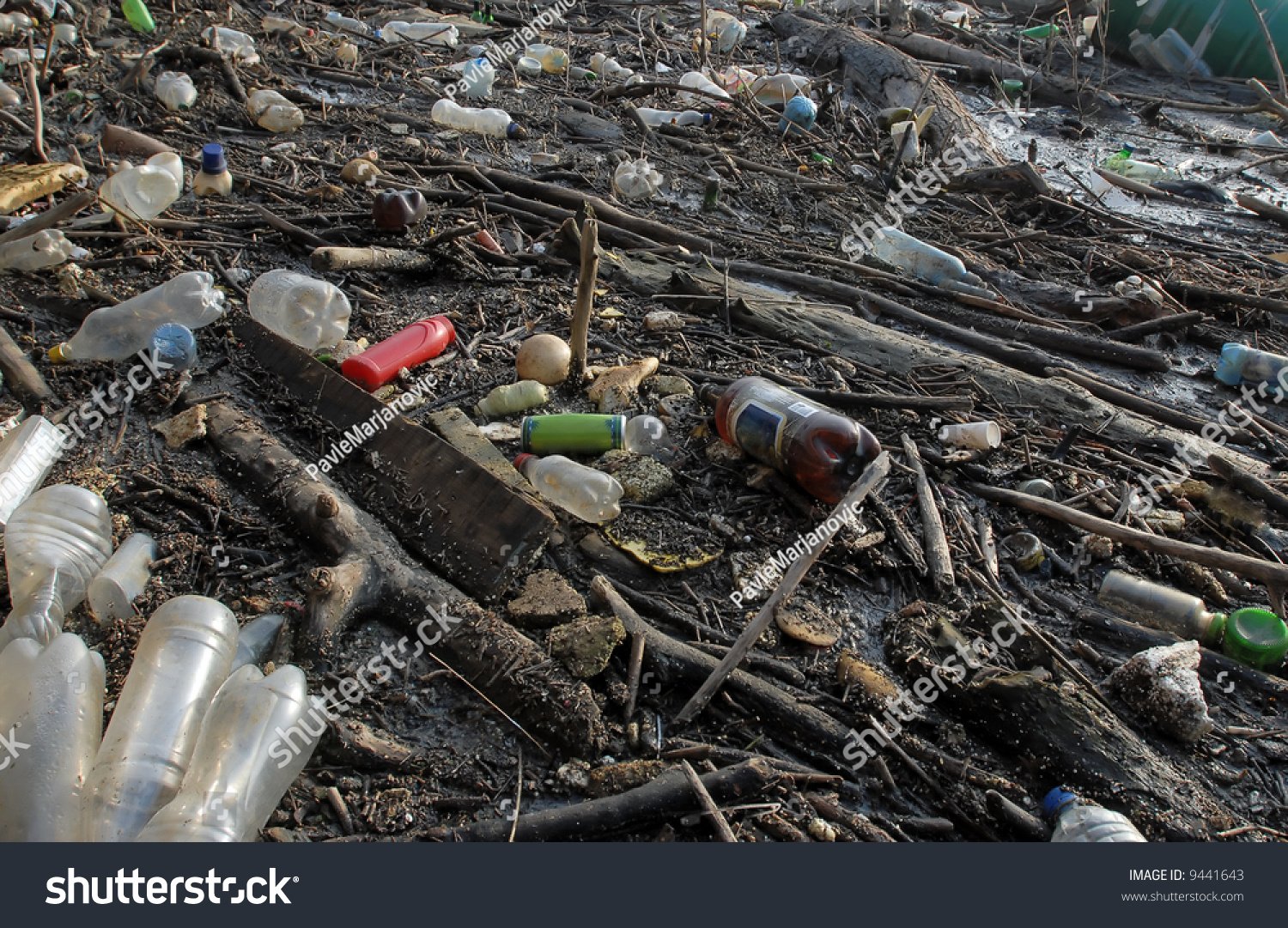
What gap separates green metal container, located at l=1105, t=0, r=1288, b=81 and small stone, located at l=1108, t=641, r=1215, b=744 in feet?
33.0

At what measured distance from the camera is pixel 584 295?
314cm

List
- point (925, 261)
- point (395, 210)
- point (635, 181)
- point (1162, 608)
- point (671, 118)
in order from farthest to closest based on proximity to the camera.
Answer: point (671, 118)
point (635, 181)
point (925, 261)
point (395, 210)
point (1162, 608)

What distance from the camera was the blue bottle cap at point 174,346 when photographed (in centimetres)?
305

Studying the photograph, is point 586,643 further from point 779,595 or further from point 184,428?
point 184,428

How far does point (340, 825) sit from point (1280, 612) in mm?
2936

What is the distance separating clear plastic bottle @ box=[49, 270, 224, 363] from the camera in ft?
10.1

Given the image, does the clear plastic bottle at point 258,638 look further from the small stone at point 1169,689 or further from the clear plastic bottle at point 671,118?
the clear plastic bottle at point 671,118

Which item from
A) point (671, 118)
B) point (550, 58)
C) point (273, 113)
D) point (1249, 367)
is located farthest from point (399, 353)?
point (550, 58)

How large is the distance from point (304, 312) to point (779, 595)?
2.49 m

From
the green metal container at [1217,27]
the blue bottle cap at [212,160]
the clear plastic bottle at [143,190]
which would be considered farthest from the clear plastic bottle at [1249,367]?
the green metal container at [1217,27]

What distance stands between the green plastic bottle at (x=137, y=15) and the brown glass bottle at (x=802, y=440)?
20.3 feet

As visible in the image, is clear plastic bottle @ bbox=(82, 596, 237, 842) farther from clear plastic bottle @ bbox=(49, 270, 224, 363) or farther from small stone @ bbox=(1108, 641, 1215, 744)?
small stone @ bbox=(1108, 641, 1215, 744)

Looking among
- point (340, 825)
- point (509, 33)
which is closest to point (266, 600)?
point (340, 825)
